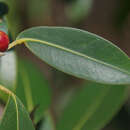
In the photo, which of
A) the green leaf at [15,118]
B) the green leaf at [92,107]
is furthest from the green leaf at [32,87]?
the green leaf at [15,118]

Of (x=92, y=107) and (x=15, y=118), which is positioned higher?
(x=15, y=118)

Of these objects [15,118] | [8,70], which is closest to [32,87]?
[8,70]

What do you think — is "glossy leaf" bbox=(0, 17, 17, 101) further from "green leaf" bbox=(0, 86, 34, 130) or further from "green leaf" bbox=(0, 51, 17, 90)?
"green leaf" bbox=(0, 86, 34, 130)

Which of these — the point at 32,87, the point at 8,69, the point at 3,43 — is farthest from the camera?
the point at 32,87

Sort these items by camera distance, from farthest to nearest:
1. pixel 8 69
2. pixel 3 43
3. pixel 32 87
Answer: pixel 32 87 → pixel 8 69 → pixel 3 43

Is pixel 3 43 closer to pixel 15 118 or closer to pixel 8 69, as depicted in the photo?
pixel 15 118

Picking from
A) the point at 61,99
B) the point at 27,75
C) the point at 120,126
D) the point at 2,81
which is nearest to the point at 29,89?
the point at 27,75
